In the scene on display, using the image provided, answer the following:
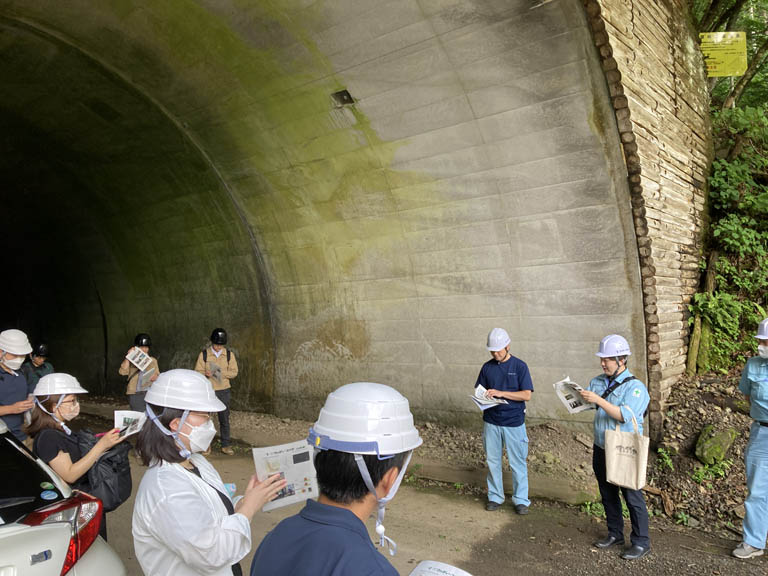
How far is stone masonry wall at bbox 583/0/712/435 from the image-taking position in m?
6.68

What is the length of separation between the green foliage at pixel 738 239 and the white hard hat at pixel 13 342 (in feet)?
26.9

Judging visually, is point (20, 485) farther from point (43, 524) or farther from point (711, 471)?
point (711, 471)

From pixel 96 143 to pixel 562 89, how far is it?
8.77 meters

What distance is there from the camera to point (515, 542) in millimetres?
5562

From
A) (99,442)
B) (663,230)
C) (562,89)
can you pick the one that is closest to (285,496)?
(99,442)

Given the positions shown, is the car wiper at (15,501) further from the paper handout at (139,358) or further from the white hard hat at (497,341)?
the paper handout at (139,358)

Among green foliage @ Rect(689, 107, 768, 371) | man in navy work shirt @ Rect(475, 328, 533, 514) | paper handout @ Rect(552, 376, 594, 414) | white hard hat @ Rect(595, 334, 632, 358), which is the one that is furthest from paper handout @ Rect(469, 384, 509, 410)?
green foliage @ Rect(689, 107, 768, 371)

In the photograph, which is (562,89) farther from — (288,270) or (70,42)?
(70,42)

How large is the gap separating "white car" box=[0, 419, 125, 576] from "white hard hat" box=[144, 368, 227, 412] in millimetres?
844

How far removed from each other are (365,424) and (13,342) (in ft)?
15.5

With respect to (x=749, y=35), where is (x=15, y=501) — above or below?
below

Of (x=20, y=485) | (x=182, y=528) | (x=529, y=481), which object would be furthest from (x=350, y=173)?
(x=182, y=528)

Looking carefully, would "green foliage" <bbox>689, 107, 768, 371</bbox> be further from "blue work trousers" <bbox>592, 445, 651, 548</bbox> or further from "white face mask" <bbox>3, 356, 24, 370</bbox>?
"white face mask" <bbox>3, 356, 24, 370</bbox>

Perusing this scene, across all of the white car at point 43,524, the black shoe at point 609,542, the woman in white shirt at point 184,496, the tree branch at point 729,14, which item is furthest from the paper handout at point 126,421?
the tree branch at point 729,14
